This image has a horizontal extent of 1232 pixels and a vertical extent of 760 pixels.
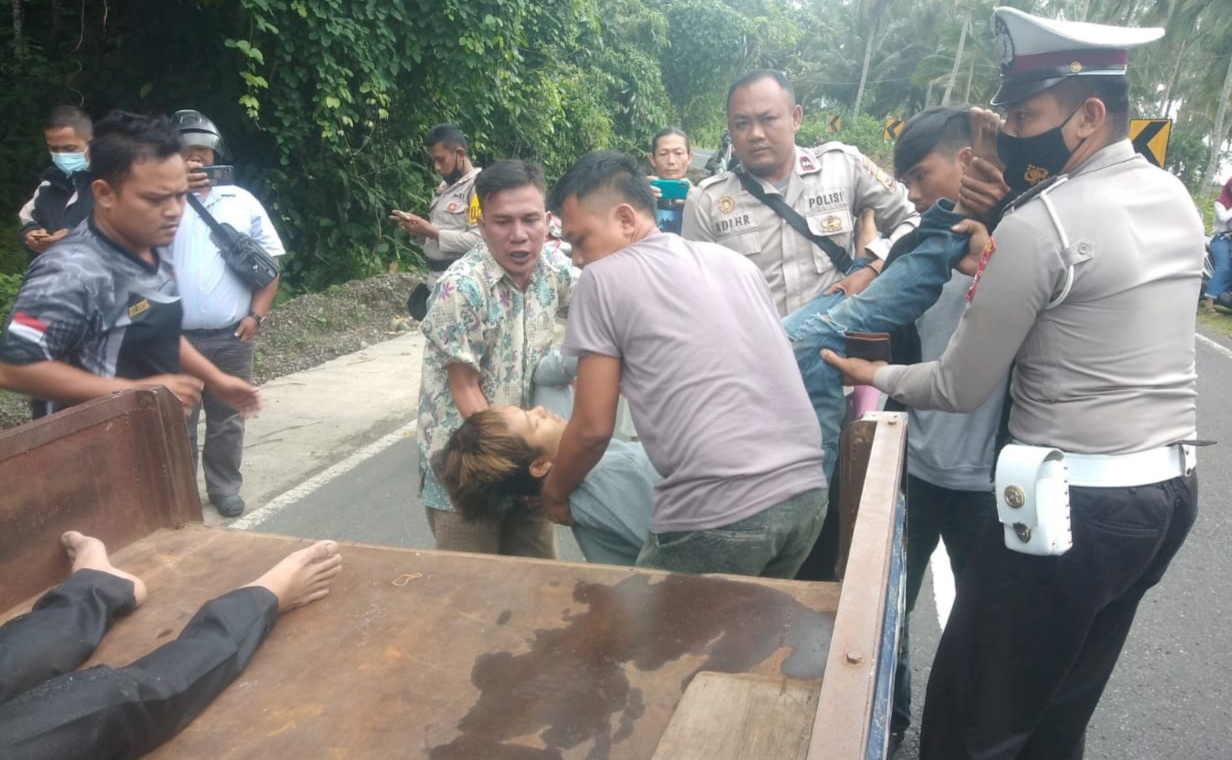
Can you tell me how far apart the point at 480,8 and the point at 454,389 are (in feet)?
26.6

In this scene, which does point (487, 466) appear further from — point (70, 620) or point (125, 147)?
point (125, 147)

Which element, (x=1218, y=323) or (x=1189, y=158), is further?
(x=1189, y=158)

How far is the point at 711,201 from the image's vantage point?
3547 millimetres

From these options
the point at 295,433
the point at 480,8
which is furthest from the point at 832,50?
the point at 295,433

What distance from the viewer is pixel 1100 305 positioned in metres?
1.96

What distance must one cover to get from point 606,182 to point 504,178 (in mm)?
550

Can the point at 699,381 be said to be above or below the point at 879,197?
below

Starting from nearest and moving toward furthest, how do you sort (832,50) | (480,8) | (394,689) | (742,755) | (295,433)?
1. (742,755)
2. (394,689)
3. (295,433)
4. (480,8)
5. (832,50)

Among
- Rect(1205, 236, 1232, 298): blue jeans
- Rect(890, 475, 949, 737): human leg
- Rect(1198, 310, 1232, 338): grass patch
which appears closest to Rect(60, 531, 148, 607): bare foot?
Rect(890, 475, 949, 737): human leg

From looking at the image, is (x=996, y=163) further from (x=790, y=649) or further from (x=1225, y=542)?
(x=1225, y=542)

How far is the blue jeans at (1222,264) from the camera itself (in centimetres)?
1053

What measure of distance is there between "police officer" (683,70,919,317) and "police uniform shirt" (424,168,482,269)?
251 centimetres

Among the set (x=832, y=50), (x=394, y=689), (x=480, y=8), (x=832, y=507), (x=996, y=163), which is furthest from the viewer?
(x=832, y=50)

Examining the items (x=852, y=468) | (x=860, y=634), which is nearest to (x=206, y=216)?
(x=852, y=468)
